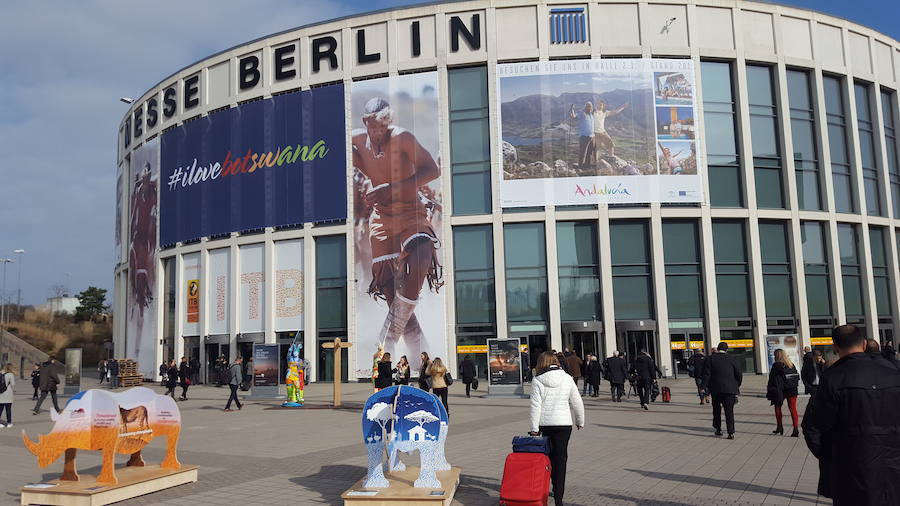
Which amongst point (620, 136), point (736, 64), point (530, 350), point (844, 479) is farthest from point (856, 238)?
point (844, 479)

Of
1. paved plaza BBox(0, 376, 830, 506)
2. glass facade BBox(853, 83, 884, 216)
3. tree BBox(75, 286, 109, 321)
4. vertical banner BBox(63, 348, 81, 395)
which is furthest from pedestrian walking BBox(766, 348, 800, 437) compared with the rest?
tree BBox(75, 286, 109, 321)

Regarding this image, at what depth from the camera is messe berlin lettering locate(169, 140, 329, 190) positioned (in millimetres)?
36344

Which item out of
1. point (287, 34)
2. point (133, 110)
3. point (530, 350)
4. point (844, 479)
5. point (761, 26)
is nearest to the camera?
point (844, 479)

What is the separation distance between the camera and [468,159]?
1350 inches

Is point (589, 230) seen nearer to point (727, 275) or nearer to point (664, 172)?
point (664, 172)

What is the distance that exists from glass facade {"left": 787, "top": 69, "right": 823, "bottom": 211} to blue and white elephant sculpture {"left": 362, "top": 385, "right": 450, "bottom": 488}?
3166cm

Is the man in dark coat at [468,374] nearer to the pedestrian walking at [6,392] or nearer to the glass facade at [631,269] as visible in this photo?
the glass facade at [631,269]

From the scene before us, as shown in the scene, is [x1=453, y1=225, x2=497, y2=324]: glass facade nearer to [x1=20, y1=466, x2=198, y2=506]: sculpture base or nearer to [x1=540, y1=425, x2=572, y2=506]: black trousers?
[x1=20, y1=466, x2=198, y2=506]: sculpture base

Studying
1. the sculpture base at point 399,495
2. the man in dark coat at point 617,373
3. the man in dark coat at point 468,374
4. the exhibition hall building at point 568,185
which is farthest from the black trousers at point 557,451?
the exhibition hall building at point 568,185

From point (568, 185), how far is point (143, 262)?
27567mm

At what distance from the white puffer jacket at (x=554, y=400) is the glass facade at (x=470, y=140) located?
2649cm

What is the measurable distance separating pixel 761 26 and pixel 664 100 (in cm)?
684

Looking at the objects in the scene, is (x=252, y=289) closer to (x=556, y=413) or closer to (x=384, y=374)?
(x=384, y=374)

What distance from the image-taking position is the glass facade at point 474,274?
33.4m
